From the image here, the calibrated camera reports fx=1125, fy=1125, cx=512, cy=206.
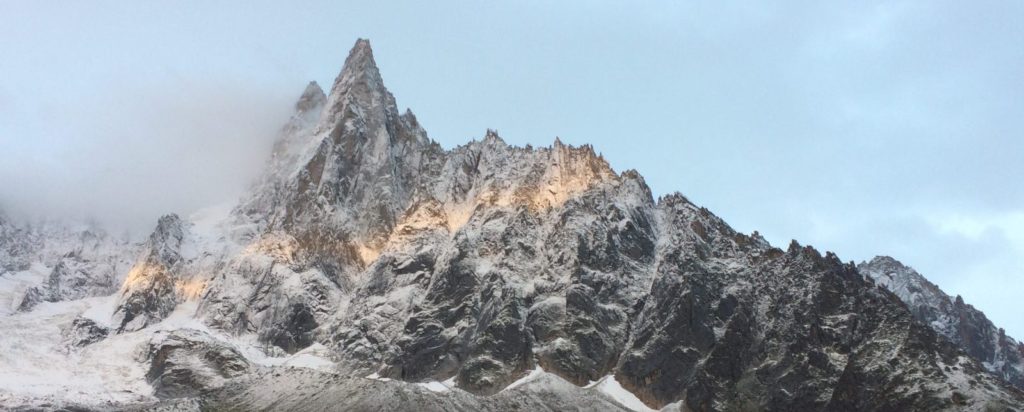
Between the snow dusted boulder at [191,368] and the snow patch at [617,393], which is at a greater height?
the snow patch at [617,393]

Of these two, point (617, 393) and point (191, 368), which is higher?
point (617, 393)

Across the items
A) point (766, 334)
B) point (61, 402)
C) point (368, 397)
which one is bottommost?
point (61, 402)

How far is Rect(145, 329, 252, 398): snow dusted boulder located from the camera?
18812 centimetres

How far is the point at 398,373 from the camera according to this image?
19338 centimetres

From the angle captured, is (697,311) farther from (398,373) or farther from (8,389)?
(8,389)

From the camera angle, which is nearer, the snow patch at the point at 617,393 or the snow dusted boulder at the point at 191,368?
the snow patch at the point at 617,393

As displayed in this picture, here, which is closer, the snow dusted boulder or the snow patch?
the snow patch

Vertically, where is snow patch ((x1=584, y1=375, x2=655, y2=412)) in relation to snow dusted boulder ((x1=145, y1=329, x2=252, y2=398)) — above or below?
above

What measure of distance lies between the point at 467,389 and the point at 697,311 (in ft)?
136

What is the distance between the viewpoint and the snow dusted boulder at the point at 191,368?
18812 cm

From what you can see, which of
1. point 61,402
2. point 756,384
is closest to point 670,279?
point 756,384

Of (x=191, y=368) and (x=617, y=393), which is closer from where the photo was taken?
(x=617, y=393)

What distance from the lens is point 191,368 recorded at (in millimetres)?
192875

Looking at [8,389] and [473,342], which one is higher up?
[473,342]
